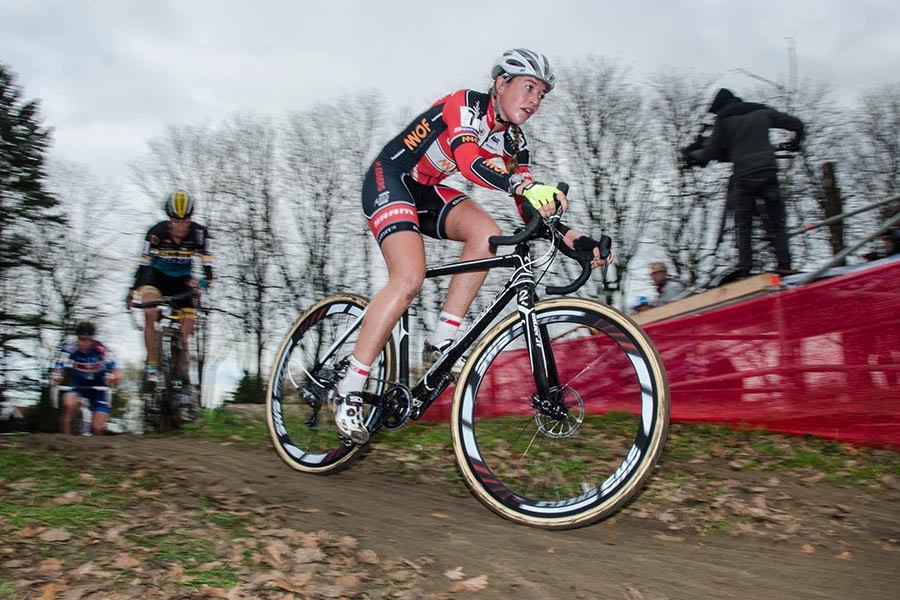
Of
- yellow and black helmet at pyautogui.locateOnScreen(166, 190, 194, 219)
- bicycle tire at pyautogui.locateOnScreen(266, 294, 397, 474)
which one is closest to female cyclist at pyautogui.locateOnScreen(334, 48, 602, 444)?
bicycle tire at pyautogui.locateOnScreen(266, 294, 397, 474)

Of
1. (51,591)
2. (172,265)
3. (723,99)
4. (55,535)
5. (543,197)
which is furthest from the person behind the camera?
(723,99)

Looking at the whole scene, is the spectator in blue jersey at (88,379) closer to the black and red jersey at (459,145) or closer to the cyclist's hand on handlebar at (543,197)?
the black and red jersey at (459,145)

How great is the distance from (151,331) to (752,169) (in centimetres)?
630

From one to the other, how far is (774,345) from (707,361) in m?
0.73

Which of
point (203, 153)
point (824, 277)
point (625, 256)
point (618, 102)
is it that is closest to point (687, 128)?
point (618, 102)

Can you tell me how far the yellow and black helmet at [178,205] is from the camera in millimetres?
7469

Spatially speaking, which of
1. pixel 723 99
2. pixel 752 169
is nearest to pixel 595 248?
pixel 752 169

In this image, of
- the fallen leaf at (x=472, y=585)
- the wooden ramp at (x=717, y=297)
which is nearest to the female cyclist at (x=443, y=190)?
the fallen leaf at (x=472, y=585)

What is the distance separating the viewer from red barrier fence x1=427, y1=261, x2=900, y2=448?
5.99 m

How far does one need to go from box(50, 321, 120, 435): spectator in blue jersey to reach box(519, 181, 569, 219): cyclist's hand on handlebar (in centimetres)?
743

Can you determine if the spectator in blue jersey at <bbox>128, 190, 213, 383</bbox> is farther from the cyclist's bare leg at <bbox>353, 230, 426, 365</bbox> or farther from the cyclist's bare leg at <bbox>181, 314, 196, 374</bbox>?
the cyclist's bare leg at <bbox>353, 230, 426, 365</bbox>

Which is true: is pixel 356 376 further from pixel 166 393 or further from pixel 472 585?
pixel 166 393

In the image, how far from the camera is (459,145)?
13.2 ft

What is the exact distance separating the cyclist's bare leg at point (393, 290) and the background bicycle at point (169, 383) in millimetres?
3920
